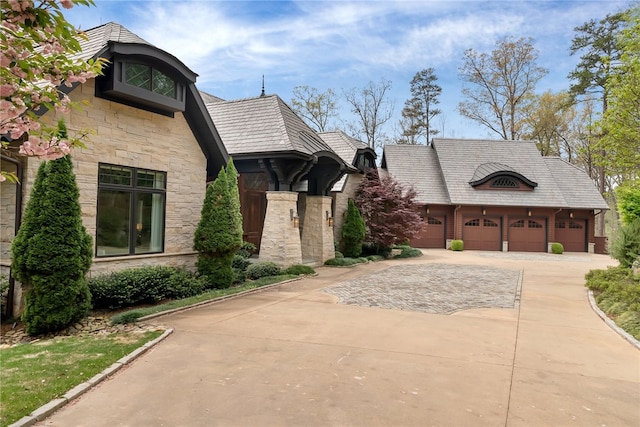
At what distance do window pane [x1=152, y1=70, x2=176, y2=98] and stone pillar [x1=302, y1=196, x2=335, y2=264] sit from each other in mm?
6736

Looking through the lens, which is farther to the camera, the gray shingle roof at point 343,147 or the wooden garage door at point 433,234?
the wooden garage door at point 433,234

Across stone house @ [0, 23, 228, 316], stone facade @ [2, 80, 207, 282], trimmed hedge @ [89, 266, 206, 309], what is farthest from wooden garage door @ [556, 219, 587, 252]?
trimmed hedge @ [89, 266, 206, 309]

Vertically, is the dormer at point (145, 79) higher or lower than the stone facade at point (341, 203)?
higher

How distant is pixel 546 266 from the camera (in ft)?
54.5

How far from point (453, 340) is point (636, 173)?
10097 mm

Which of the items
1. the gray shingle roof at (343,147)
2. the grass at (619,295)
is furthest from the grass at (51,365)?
the gray shingle roof at (343,147)

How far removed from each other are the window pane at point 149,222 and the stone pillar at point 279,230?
12.2 ft

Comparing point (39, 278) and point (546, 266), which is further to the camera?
point (546, 266)

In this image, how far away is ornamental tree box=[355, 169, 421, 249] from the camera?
61.3 ft

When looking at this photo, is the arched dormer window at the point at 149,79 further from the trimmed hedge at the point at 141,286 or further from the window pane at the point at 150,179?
the trimmed hedge at the point at 141,286

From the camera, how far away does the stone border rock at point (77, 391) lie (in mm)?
3311

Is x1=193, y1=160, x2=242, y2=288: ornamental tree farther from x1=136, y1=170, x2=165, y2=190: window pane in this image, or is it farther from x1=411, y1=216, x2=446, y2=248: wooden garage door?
x1=411, y1=216, x2=446, y2=248: wooden garage door

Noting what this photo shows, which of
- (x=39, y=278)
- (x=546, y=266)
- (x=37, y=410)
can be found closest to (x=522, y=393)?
(x=37, y=410)

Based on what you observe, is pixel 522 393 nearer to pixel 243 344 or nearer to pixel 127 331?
pixel 243 344
